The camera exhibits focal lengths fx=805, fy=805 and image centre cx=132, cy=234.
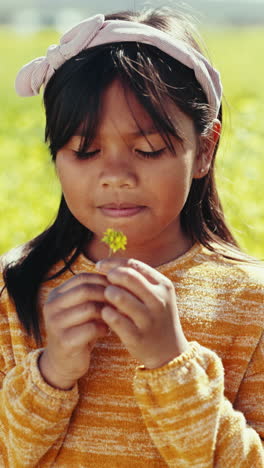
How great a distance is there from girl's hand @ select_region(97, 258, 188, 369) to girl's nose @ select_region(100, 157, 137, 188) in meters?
0.24

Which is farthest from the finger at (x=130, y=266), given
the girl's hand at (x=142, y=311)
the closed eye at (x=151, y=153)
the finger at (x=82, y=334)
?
the closed eye at (x=151, y=153)

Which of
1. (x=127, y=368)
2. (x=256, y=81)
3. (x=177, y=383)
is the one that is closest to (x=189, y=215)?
(x=127, y=368)

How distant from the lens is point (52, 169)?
2705 mm

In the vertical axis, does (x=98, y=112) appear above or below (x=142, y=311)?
above

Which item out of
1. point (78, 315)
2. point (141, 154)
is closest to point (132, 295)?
point (78, 315)

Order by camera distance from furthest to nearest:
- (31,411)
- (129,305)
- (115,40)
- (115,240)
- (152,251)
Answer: (152,251) → (115,40) → (31,411) → (115,240) → (129,305)

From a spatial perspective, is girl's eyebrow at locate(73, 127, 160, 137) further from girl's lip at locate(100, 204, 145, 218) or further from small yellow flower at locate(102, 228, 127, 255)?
small yellow flower at locate(102, 228, 127, 255)

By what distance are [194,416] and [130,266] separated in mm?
407

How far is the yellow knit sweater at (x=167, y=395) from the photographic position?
6.46 ft

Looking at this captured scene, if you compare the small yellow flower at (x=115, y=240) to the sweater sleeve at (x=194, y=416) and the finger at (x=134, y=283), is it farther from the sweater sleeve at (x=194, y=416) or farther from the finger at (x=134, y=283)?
the sweater sleeve at (x=194, y=416)

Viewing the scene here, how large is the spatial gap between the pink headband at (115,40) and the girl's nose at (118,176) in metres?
0.39

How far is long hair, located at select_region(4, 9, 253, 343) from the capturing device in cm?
213

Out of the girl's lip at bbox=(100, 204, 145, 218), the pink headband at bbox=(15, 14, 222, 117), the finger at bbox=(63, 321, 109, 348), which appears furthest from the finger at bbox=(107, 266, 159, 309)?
the pink headband at bbox=(15, 14, 222, 117)

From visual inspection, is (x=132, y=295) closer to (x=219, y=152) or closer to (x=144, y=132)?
(x=144, y=132)
